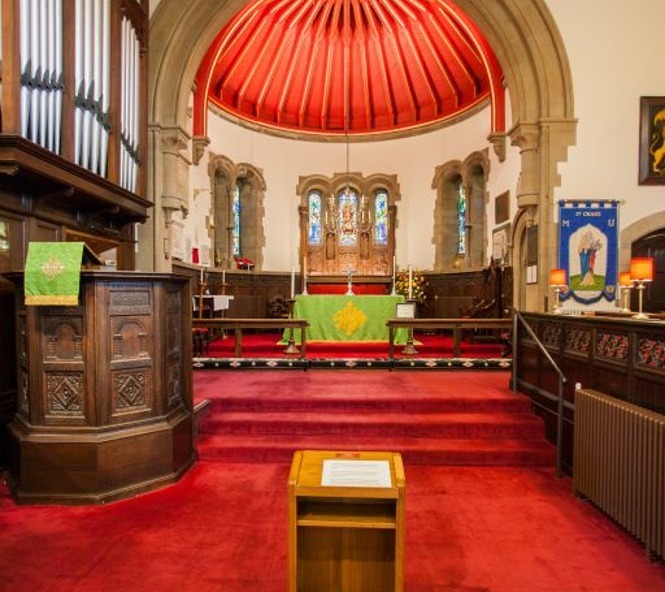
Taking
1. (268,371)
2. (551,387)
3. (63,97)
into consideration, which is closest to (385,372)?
(268,371)

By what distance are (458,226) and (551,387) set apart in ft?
25.4

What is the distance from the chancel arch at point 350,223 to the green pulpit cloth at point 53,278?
920cm

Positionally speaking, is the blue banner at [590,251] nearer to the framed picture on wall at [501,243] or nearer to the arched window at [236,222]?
the framed picture on wall at [501,243]

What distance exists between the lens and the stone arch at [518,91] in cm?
714

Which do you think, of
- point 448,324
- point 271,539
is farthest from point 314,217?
point 271,539

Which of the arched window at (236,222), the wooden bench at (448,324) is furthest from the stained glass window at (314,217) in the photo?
the wooden bench at (448,324)

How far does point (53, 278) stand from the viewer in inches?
123

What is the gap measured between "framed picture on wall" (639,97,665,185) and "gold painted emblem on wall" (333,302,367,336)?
14.3ft

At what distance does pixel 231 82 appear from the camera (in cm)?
1114

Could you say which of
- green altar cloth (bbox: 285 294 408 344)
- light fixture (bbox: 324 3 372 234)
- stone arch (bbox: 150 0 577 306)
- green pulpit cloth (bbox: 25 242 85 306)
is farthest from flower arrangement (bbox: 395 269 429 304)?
green pulpit cloth (bbox: 25 242 85 306)

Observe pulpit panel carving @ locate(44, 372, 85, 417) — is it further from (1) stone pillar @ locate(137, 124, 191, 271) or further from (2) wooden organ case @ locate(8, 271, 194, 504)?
(1) stone pillar @ locate(137, 124, 191, 271)

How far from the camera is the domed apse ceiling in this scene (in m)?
10.1

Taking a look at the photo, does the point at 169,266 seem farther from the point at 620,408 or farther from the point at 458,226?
the point at 458,226

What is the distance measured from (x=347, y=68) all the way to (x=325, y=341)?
7.48 metres
